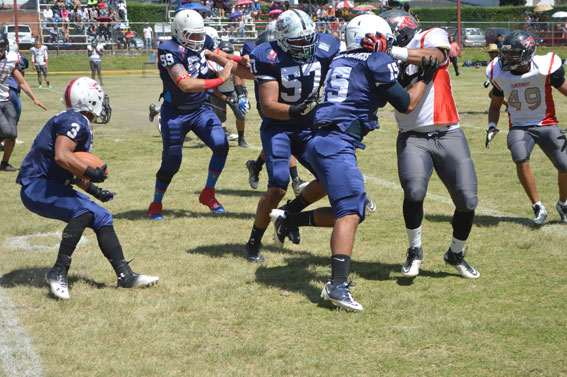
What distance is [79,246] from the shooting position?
6230mm

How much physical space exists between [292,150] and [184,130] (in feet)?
6.34

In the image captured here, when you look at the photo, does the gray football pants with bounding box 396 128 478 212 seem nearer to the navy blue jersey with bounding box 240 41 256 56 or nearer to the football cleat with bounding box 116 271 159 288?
the football cleat with bounding box 116 271 159 288

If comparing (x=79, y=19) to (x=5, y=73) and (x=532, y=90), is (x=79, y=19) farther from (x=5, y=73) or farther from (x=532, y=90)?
(x=532, y=90)

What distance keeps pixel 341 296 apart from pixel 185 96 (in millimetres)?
3514

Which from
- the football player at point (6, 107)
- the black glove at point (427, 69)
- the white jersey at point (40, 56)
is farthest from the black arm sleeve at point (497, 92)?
the white jersey at point (40, 56)

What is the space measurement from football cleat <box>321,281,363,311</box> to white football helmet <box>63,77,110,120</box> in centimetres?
214

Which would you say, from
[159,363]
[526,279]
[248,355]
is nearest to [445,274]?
[526,279]

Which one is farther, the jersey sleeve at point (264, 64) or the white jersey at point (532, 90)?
the white jersey at point (532, 90)

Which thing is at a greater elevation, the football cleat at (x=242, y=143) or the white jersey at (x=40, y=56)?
the white jersey at (x=40, y=56)

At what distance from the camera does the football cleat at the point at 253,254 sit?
566 centimetres

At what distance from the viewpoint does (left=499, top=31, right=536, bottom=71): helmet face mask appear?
255 inches

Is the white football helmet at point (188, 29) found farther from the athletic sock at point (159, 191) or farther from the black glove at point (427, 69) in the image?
the black glove at point (427, 69)

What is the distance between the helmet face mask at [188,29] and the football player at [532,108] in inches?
118

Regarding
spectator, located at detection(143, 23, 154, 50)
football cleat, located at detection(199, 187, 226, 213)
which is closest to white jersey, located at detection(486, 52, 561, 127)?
football cleat, located at detection(199, 187, 226, 213)
